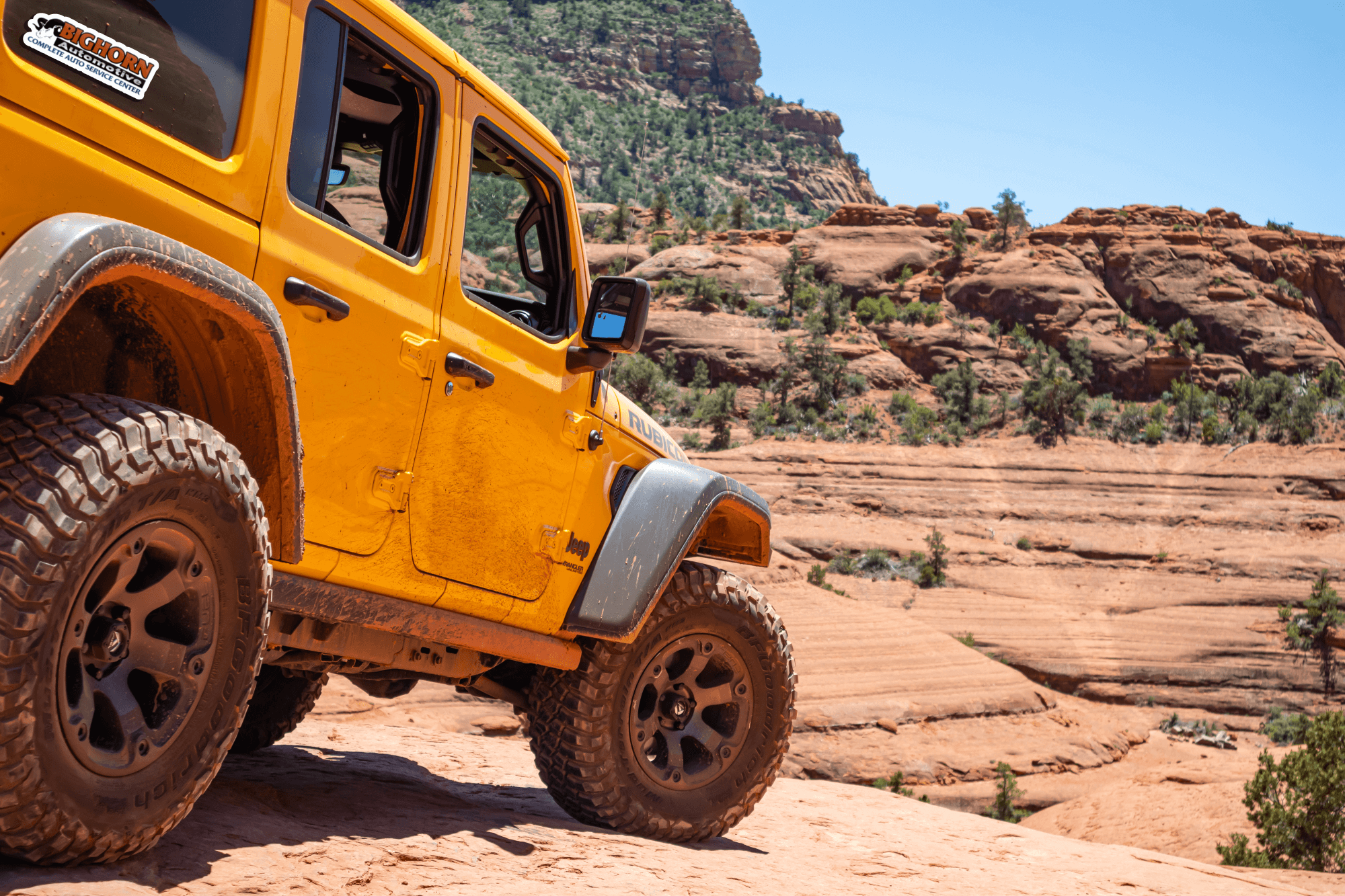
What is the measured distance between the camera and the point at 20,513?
199 cm

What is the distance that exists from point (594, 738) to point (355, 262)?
2308mm

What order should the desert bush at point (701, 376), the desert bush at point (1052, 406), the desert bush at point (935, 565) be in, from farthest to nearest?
the desert bush at point (701, 376) → the desert bush at point (1052, 406) → the desert bush at point (935, 565)

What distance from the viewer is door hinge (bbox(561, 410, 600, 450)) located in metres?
4.10

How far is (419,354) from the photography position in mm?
3264

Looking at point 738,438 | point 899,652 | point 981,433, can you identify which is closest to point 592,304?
point 899,652

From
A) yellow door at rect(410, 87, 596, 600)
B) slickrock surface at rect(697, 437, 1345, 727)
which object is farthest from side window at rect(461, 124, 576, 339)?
slickrock surface at rect(697, 437, 1345, 727)

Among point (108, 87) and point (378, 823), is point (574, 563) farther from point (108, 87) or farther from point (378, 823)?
point (108, 87)

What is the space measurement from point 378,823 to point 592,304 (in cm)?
211

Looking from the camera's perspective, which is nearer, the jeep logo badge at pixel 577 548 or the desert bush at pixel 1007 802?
the jeep logo badge at pixel 577 548

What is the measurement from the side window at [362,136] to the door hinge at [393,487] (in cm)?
71

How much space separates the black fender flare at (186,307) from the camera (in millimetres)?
1960

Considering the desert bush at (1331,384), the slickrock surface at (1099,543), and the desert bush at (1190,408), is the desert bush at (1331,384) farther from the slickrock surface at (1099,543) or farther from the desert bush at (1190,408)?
the slickrock surface at (1099,543)

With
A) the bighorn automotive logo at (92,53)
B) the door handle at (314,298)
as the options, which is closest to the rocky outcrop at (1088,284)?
the door handle at (314,298)

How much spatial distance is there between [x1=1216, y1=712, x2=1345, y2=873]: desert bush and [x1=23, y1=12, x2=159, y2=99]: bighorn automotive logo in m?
13.9
